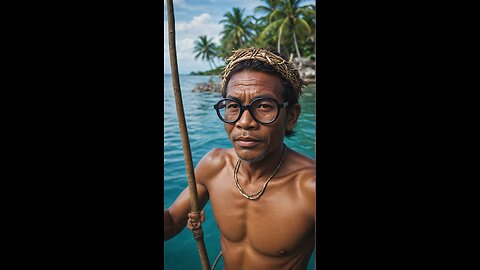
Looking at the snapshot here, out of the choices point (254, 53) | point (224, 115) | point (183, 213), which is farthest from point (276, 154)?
point (183, 213)

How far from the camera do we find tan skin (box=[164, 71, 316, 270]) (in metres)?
0.85

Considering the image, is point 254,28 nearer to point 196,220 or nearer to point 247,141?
point 247,141

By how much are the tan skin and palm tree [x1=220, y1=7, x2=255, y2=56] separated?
24cm

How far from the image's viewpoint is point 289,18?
1.18 metres

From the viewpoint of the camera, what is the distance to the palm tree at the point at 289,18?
3.24 ft

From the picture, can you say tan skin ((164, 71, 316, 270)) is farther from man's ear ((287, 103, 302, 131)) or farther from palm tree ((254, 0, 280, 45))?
palm tree ((254, 0, 280, 45))

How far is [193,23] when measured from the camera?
1045mm

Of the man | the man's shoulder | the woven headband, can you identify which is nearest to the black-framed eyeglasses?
the man

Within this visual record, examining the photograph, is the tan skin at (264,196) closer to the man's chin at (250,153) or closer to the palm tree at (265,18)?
the man's chin at (250,153)

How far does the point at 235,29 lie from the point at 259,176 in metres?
0.59

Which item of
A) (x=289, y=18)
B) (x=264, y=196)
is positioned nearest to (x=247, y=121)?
(x=264, y=196)

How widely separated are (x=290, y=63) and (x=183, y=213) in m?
0.70
